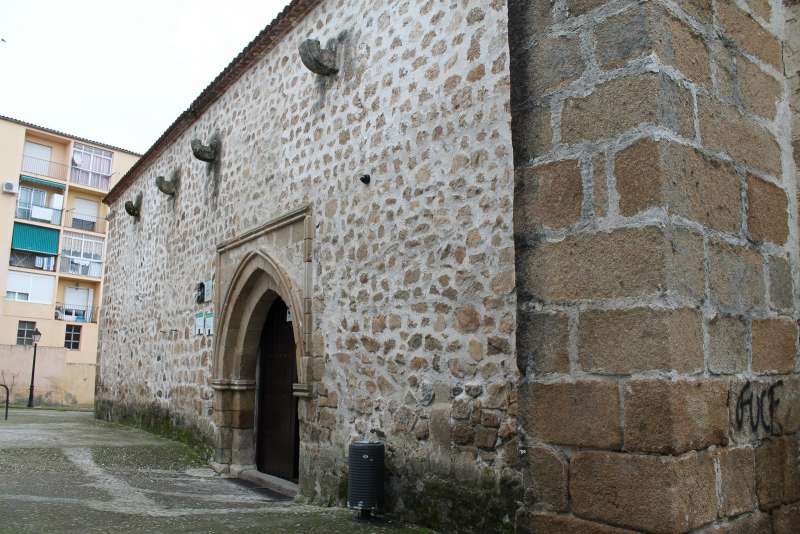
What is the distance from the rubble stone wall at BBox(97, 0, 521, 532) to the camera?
416 centimetres

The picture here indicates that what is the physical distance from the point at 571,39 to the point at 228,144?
686 centimetres

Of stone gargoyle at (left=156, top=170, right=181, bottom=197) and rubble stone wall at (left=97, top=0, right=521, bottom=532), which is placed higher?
stone gargoyle at (left=156, top=170, right=181, bottom=197)

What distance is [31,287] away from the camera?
27078mm

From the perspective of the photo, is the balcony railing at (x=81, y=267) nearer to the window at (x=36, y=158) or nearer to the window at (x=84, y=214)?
the window at (x=84, y=214)

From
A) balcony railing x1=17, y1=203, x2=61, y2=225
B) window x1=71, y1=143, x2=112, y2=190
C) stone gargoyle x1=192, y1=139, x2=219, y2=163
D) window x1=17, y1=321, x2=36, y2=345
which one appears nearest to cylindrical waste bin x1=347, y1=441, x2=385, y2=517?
stone gargoyle x1=192, y1=139, x2=219, y2=163

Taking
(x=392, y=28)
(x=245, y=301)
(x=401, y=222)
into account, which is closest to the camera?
(x=401, y=222)

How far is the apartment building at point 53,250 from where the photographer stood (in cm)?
2439

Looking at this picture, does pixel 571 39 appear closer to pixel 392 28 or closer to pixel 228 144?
pixel 392 28

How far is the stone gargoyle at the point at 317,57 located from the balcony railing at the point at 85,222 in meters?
26.3

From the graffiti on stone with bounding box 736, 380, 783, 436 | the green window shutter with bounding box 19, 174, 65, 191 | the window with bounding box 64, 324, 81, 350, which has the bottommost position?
the graffiti on stone with bounding box 736, 380, 783, 436

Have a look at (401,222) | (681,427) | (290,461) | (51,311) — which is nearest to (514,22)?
(681,427)

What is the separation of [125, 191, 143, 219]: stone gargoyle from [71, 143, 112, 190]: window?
19.1m

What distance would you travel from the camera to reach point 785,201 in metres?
2.21

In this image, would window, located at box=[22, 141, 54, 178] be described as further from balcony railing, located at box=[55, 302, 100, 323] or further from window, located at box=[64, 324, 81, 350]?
window, located at box=[64, 324, 81, 350]
